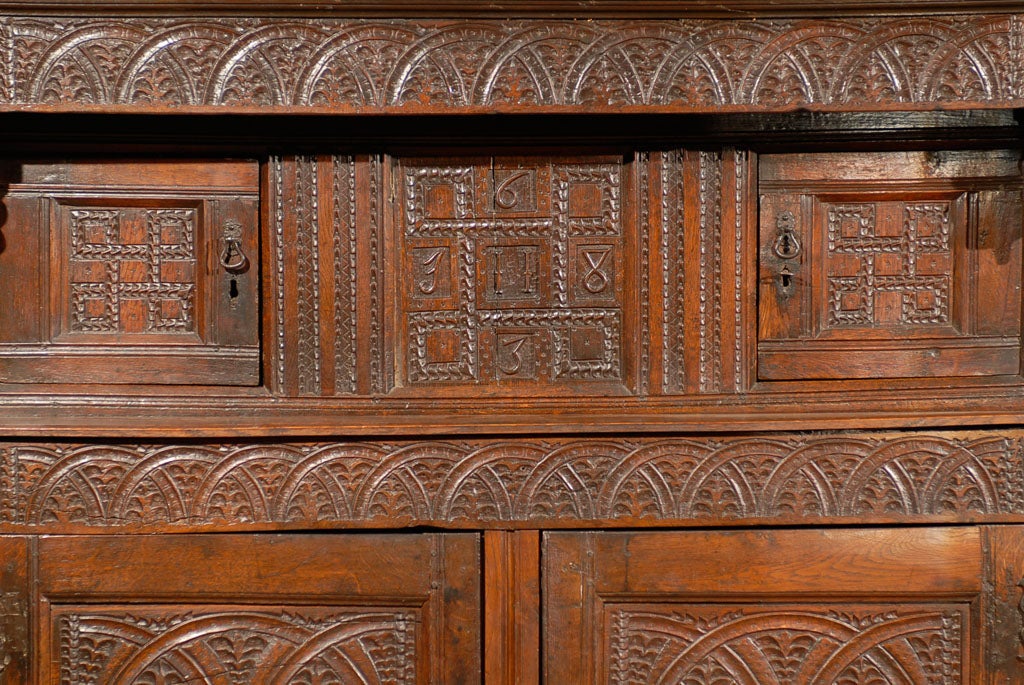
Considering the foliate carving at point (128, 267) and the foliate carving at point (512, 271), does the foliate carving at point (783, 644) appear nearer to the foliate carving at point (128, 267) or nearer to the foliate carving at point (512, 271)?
the foliate carving at point (512, 271)

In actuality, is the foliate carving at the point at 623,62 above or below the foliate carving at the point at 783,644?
above

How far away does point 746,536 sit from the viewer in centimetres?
154

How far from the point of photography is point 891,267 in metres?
1.60

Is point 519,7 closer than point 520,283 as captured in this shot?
Yes

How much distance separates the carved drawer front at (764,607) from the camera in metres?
1.54

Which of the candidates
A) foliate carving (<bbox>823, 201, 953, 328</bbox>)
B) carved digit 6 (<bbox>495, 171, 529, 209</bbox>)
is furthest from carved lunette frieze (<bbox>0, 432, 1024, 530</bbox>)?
carved digit 6 (<bbox>495, 171, 529, 209</bbox>)

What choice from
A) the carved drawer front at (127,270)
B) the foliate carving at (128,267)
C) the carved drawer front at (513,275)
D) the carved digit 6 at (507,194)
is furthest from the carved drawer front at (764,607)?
the foliate carving at (128,267)

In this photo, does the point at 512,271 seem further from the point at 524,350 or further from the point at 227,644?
the point at 227,644

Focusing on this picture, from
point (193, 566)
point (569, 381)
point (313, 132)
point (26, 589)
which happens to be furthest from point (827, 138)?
point (26, 589)

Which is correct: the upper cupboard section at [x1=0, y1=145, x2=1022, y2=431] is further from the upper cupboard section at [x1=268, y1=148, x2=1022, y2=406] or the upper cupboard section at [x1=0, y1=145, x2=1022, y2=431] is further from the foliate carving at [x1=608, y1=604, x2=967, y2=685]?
the foliate carving at [x1=608, y1=604, x2=967, y2=685]

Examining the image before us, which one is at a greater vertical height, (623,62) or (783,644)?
(623,62)

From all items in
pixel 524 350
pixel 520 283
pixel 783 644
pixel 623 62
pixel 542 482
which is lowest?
pixel 783 644

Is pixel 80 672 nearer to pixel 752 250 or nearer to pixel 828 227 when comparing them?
pixel 752 250

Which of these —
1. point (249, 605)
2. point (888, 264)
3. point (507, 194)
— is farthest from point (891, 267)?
point (249, 605)
